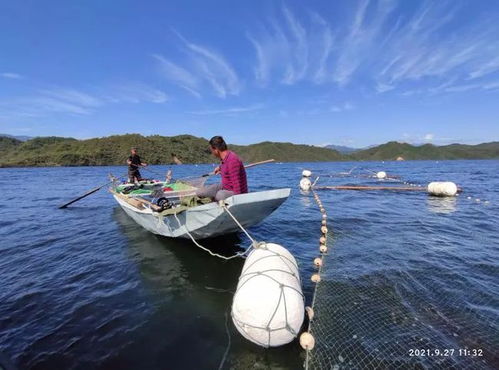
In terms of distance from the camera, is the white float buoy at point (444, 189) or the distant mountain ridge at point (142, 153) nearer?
the white float buoy at point (444, 189)

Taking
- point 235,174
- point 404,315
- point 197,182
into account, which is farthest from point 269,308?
point 197,182

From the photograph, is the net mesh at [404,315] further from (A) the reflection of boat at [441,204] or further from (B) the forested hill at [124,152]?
(B) the forested hill at [124,152]

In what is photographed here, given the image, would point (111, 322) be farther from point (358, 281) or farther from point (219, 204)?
point (358, 281)

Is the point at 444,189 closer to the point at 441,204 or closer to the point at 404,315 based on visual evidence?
the point at 441,204

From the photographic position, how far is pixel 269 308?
13.6 feet

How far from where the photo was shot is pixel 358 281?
6922mm

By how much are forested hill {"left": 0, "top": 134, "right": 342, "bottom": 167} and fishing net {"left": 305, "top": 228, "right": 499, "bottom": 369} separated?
130657 millimetres

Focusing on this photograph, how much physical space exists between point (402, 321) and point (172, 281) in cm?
529

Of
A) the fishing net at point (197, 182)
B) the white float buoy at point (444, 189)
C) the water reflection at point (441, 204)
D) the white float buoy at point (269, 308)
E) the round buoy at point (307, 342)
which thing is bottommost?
the water reflection at point (441, 204)

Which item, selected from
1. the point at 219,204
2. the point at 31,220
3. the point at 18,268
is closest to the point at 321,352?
the point at 219,204

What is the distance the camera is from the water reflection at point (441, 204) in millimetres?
15898

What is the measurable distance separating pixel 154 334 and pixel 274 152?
178m

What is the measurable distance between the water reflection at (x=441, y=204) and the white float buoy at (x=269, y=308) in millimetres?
14626

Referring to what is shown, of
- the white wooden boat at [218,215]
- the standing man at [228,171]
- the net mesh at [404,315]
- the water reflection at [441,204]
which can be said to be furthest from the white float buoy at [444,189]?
the standing man at [228,171]
